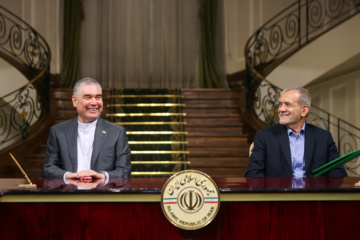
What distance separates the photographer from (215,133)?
721cm

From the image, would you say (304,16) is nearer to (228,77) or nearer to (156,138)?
(228,77)

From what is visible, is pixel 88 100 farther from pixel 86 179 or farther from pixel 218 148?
pixel 218 148

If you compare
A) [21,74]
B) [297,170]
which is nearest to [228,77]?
[21,74]

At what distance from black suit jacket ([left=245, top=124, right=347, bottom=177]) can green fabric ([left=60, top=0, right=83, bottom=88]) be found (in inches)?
305

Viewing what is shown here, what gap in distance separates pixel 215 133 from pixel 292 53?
2161mm

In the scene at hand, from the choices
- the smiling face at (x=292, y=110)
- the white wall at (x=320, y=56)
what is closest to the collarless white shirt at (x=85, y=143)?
the smiling face at (x=292, y=110)

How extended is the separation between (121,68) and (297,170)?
27.1ft

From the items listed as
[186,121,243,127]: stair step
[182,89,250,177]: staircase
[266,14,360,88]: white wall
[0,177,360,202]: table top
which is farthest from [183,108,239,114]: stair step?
[0,177,360,202]: table top

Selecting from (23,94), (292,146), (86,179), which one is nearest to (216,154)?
(292,146)

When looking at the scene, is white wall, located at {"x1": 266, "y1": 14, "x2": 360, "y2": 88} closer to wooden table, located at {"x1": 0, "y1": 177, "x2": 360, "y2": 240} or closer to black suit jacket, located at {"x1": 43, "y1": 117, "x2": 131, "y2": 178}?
black suit jacket, located at {"x1": 43, "y1": 117, "x2": 131, "y2": 178}

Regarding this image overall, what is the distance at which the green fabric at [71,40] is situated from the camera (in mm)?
10459

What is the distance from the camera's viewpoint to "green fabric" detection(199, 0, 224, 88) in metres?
10.8

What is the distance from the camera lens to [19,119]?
8375 mm

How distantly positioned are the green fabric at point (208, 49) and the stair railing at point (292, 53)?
55.3 inches
